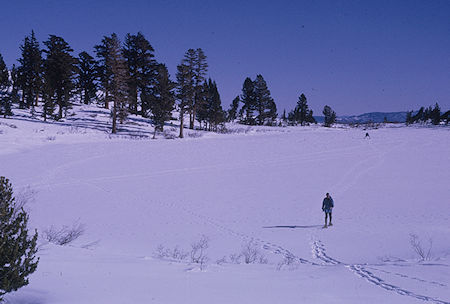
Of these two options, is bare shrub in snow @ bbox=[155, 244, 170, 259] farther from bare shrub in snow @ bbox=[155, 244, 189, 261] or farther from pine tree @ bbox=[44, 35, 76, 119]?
pine tree @ bbox=[44, 35, 76, 119]

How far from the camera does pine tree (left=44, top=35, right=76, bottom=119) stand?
38531 mm

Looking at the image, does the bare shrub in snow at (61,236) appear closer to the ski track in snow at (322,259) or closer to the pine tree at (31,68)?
the ski track in snow at (322,259)

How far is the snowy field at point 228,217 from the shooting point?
543 cm

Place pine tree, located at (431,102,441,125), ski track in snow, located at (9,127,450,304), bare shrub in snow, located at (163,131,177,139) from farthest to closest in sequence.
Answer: pine tree, located at (431,102,441,125)
bare shrub in snow, located at (163,131,177,139)
ski track in snow, located at (9,127,450,304)

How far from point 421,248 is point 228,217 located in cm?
719

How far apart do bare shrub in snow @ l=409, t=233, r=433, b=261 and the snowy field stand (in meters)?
0.13

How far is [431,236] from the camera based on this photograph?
1041cm

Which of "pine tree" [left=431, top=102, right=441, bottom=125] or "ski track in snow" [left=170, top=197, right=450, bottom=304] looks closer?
"ski track in snow" [left=170, top=197, right=450, bottom=304]

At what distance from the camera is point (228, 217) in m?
13.1

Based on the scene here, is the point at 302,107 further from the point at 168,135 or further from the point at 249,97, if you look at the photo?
the point at 168,135

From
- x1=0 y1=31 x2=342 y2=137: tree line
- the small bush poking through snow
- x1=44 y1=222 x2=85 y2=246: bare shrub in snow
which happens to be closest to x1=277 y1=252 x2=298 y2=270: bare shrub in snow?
the small bush poking through snow

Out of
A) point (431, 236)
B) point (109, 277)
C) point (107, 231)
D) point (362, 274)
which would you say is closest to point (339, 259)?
point (362, 274)

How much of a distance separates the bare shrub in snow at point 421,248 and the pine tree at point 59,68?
4032cm

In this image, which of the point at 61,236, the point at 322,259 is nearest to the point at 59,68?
the point at 61,236
